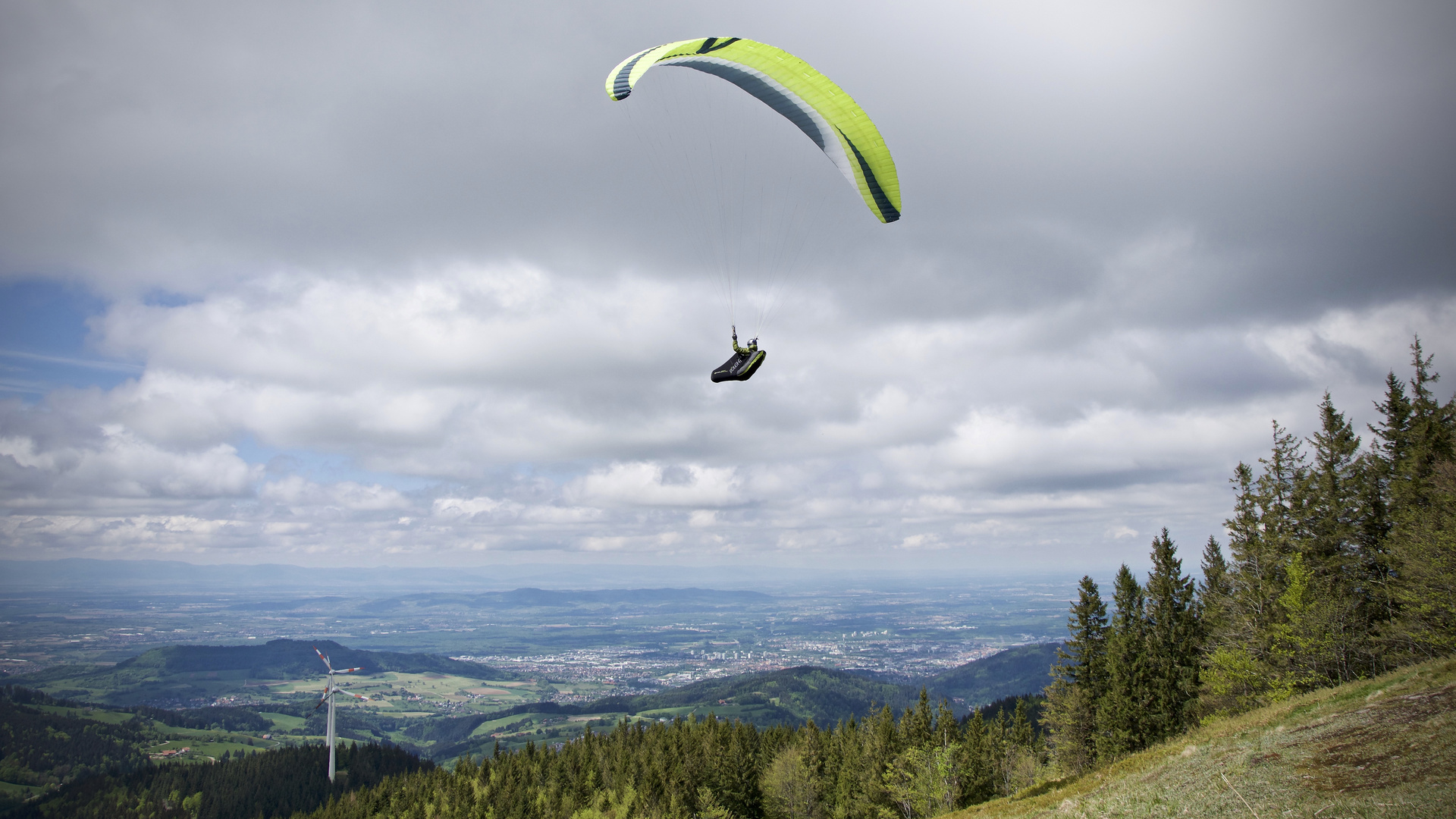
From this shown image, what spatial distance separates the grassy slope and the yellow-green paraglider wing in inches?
724

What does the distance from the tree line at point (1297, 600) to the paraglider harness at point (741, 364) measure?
1040 inches

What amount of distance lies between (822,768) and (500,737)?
164 metres

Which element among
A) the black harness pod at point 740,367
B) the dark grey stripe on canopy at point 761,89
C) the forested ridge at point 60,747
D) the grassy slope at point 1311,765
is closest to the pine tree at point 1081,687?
the grassy slope at point 1311,765

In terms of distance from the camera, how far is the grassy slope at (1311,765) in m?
12.3

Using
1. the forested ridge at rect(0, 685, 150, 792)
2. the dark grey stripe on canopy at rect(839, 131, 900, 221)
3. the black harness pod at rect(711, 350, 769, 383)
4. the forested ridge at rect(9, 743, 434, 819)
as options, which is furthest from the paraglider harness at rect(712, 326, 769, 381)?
the forested ridge at rect(0, 685, 150, 792)

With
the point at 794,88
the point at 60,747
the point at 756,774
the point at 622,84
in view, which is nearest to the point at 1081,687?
the point at 756,774

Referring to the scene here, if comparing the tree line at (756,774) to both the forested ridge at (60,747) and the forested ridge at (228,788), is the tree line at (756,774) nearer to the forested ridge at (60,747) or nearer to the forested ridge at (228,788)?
the forested ridge at (228,788)

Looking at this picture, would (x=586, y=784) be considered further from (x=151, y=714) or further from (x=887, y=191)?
(x=151, y=714)

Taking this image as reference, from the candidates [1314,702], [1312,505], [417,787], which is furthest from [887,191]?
[417,787]

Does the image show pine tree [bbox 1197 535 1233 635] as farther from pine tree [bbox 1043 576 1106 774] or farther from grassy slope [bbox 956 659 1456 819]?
grassy slope [bbox 956 659 1456 819]

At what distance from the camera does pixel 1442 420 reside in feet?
97.1

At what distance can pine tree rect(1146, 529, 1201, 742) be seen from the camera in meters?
36.9

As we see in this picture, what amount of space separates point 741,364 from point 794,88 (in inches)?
377

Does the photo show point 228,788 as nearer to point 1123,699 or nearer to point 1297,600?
point 1123,699
